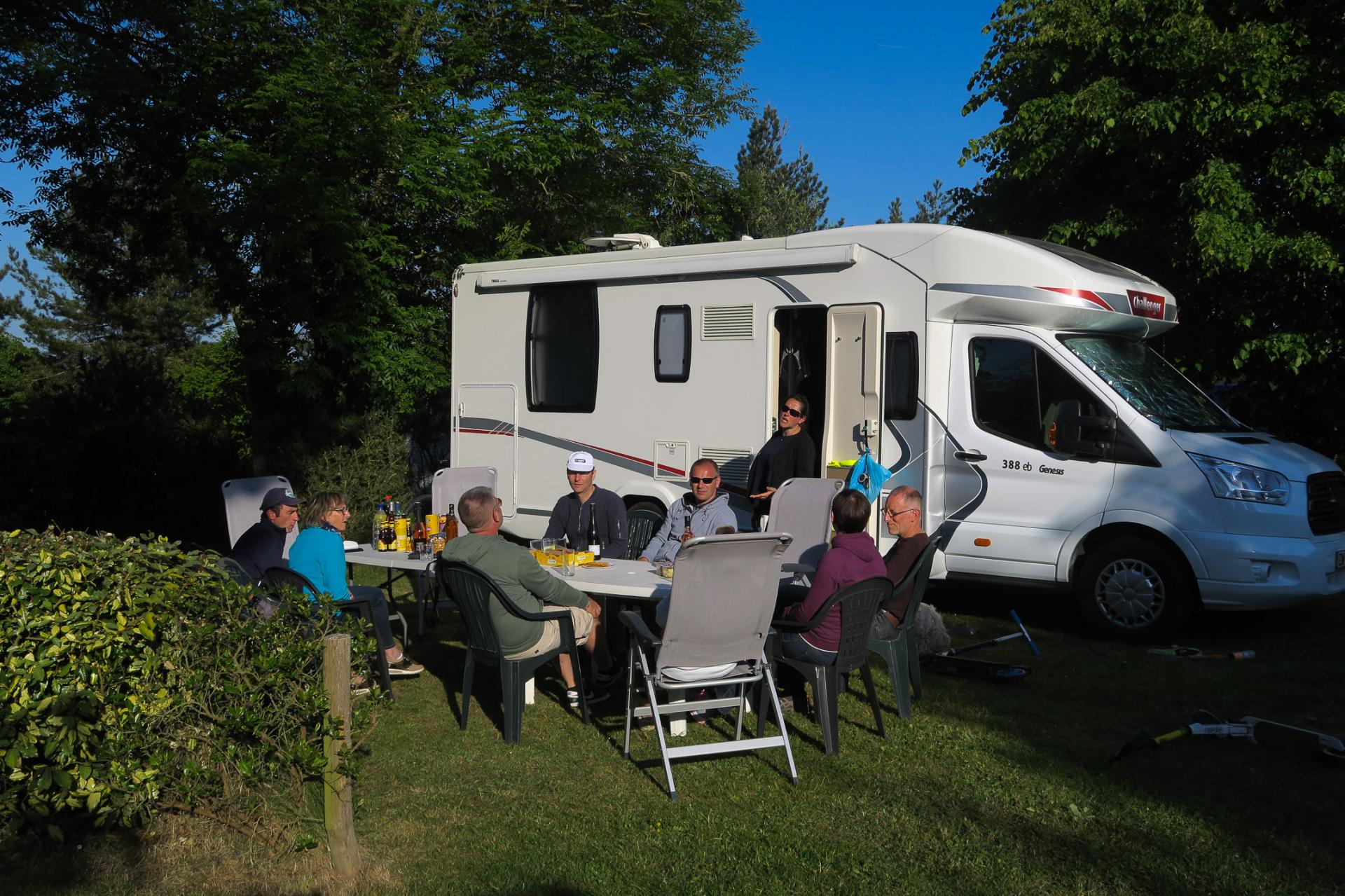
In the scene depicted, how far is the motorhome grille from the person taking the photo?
7.46 metres

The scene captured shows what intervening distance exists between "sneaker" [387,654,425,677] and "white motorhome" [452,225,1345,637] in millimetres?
2852

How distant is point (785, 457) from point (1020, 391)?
1.70 meters

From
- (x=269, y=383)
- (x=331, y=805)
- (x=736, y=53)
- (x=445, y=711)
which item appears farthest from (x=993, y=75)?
(x=331, y=805)

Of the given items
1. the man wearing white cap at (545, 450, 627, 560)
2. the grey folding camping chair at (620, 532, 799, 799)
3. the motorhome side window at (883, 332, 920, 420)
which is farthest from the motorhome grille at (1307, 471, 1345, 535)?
the man wearing white cap at (545, 450, 627, 560)

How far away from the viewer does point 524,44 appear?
51.7 feet

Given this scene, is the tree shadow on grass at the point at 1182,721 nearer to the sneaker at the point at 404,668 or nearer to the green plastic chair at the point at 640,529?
the green plastic chair at the point at 640,529

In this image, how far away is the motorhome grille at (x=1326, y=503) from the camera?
746 centimetres

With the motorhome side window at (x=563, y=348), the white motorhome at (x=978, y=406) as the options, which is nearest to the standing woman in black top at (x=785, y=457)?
the white motorhome at (x=978, y=406)

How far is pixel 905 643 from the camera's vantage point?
5.92 m

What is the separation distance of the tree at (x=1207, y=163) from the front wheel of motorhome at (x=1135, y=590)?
4.06 meters

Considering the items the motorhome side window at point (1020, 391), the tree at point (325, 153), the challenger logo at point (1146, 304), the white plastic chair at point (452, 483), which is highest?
the tree at point (325, 153)

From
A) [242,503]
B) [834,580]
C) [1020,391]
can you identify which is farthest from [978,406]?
[242,503]

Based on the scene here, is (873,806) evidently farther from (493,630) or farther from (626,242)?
(626,242)

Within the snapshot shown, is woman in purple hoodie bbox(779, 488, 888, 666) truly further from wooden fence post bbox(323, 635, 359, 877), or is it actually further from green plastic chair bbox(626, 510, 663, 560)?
green plastic chair bbox(626, 510, 663, 560)
